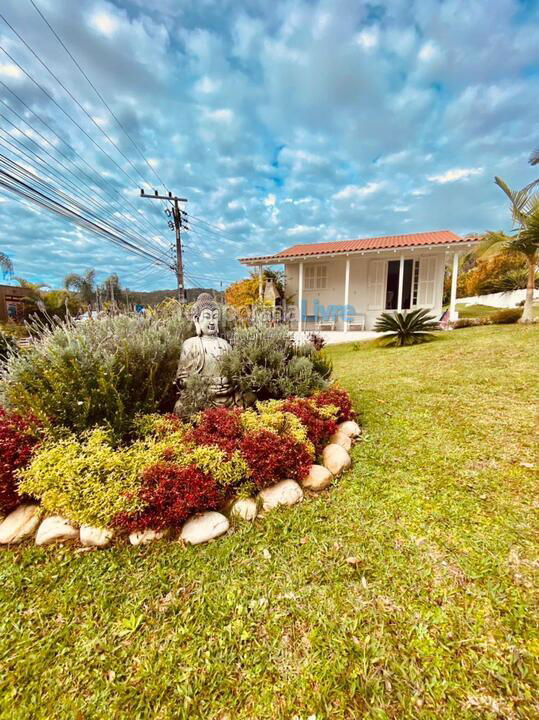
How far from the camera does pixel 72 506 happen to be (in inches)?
78.8

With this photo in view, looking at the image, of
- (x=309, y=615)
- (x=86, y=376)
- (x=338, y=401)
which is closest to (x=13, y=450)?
→ (x=86, y=376)

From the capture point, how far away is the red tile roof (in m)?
11.0

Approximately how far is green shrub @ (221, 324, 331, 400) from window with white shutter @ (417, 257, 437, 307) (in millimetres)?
10353

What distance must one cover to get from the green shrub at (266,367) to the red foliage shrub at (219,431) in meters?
0.65

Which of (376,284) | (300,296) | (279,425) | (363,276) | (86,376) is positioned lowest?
(279,425)

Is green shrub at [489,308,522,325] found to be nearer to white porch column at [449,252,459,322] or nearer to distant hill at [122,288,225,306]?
white porch column at [449,252,459,322]

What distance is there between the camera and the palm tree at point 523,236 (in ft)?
25.4

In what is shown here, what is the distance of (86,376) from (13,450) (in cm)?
73

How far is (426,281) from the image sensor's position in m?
12.1

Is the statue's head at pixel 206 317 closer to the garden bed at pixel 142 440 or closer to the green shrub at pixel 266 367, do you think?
the garden bed at pixel 142 440

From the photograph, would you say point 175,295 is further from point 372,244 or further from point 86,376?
point 86,376

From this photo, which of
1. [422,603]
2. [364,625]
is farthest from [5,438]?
[422,603]

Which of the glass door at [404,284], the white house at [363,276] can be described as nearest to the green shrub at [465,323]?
the white house at [363,276]

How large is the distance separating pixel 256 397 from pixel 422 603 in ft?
8.00
